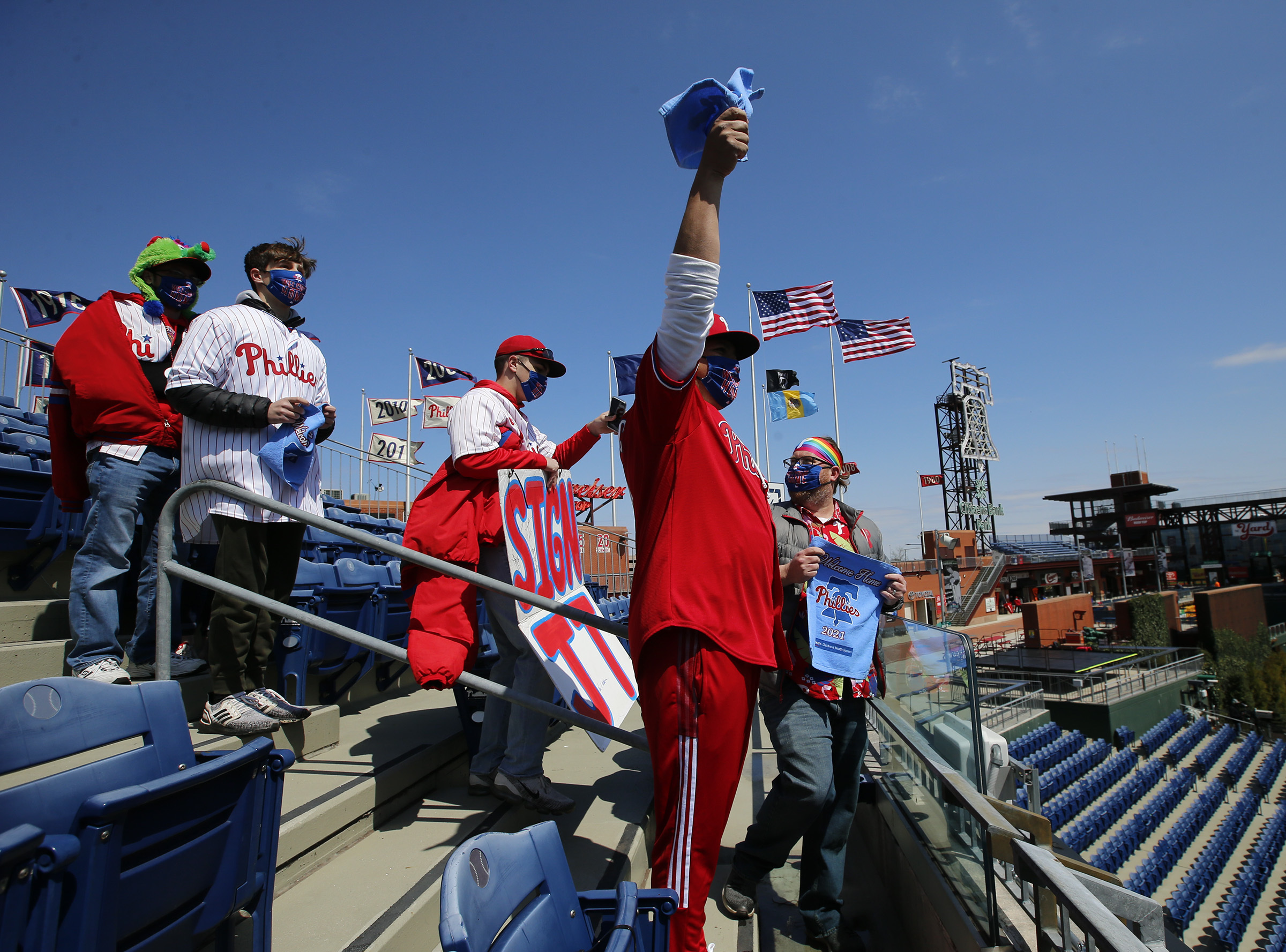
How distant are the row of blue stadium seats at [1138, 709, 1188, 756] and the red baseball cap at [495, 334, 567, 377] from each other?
27.7m

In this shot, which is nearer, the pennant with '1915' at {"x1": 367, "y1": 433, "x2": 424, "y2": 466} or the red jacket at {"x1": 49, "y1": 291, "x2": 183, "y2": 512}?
the red jacket at {"x1": 49, "y1": 291, "x2": 183, "y2": 512}

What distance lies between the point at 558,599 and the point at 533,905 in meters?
1.57

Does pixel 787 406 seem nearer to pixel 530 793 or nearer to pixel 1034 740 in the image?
pixel 1034 740

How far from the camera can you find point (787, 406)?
20297 mm

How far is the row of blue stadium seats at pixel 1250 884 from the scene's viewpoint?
581 inches

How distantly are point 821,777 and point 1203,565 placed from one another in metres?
75.1

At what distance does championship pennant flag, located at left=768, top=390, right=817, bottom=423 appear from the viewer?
20.1 meters

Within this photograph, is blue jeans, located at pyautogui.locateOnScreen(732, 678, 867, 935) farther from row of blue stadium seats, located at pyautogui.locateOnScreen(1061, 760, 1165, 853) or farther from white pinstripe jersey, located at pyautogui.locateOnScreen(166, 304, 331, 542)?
Answer: row of blue stadium seats, located at pyautogui.locateOnScreen(1061, 760, 1165, 853)

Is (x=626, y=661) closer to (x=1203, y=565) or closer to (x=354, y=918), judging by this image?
(x=354, y=918)

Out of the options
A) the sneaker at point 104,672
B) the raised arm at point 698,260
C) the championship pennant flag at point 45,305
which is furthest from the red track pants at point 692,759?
the championship pennant flag at point 45,305

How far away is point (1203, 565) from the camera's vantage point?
5931 centimetres

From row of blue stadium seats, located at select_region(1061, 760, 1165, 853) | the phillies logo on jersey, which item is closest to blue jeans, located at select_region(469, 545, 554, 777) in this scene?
the phillies logo on jersey

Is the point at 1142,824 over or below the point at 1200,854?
over

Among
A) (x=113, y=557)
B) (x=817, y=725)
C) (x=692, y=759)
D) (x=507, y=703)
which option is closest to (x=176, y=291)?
(x=113, y=557)
